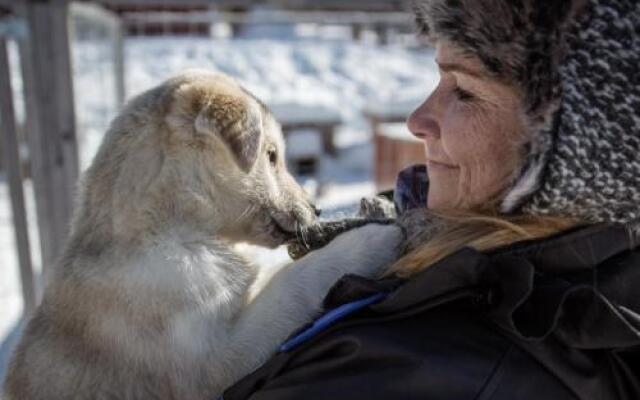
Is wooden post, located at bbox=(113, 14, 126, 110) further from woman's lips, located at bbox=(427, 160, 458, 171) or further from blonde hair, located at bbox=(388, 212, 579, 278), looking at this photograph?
blonde hair, located at bbox=(388, 212, 579, 278)

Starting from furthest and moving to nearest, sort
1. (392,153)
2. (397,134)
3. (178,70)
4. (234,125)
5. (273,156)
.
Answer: (397,134) → (392,153) → (178,70) → (273,156) → (234,125)

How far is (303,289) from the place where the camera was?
219cm

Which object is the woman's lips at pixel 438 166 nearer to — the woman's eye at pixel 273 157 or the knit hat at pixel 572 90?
the knit hat at pixel 572 90

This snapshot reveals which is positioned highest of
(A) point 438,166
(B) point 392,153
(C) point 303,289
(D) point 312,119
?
(A) point 438,166

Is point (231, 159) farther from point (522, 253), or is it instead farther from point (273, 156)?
point (522, 253)

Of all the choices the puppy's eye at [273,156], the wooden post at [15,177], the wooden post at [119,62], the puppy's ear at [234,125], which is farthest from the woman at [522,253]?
the wooden post at [119,62]

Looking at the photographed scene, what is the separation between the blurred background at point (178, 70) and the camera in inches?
178

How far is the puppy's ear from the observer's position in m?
2.37

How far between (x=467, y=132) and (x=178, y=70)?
1.68 m

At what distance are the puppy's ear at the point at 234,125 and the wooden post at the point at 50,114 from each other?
249cm

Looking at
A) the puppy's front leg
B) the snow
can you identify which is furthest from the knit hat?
the snow

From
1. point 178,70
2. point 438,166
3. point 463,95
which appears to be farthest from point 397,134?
point 463,95

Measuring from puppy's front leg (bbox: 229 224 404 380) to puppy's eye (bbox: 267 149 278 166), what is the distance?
0.53 meters

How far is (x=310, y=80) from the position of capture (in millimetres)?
14695
